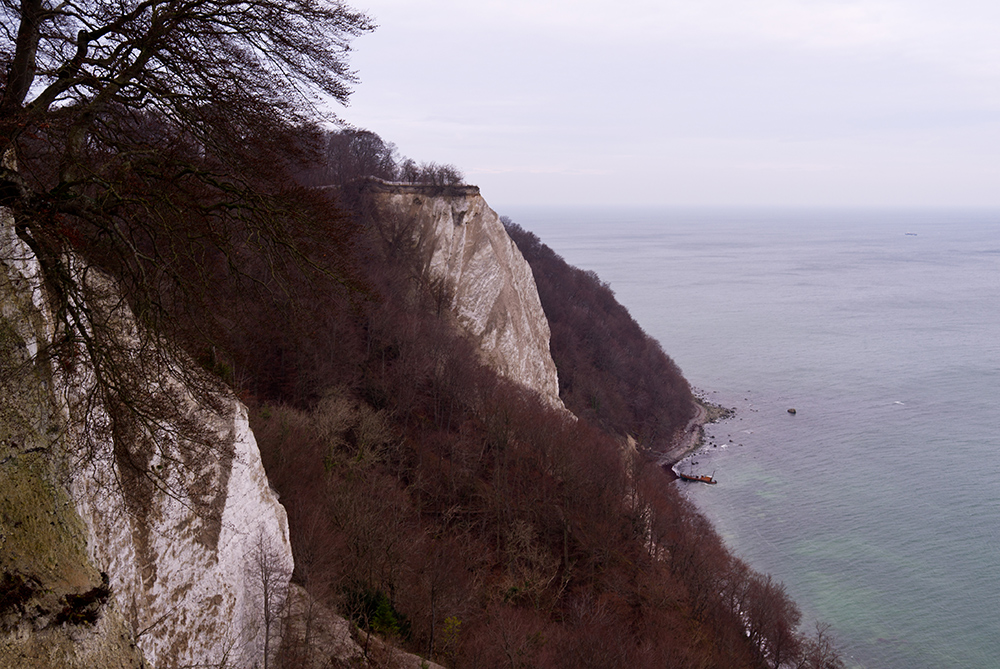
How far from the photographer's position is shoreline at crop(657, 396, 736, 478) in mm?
45750

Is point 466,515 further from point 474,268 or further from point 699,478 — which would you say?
point 699,478

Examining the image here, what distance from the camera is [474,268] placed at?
36.7 m

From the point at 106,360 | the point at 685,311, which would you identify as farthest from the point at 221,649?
the point at 685,311

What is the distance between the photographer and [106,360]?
213 inches

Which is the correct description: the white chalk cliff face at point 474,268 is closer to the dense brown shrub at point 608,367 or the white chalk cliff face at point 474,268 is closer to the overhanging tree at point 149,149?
the dense brown shrub at point 608,367

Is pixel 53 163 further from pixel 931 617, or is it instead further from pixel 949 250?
pixel 949 250

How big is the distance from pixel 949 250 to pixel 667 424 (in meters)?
139

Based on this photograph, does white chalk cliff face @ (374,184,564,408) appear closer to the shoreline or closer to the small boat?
the small boat

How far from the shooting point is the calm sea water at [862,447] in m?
28.2

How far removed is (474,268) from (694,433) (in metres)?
23.1

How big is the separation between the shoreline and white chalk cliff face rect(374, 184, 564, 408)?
1168cm

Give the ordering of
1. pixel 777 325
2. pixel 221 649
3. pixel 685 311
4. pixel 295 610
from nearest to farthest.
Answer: pixel 221 649
pixel 295 610
pixel 777 325
pixel 685 311

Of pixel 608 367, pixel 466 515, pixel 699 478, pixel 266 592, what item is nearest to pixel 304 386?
pixel 466 515

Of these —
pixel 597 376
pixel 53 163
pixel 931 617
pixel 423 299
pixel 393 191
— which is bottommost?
pixel 931 617
